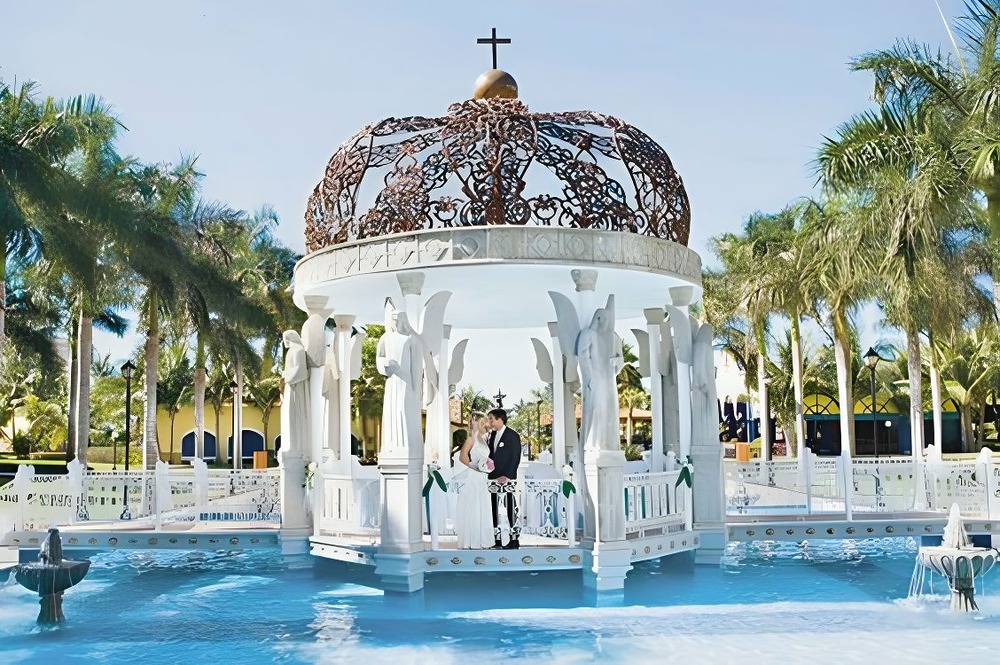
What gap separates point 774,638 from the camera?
957 centimetres

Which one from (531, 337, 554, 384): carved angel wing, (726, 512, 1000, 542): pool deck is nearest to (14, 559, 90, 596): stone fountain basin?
(531, 337, 554, 384): carved angel wing

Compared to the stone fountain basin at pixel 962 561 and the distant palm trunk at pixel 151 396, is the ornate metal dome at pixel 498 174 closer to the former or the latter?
the stone fountain basin at pixel 962 561

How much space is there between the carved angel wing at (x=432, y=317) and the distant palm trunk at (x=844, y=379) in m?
17.7

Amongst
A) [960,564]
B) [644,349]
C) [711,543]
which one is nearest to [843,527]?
[711,543]

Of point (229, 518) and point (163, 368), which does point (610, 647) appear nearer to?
point (229, 518)

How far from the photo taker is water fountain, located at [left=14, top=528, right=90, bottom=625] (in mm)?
10672

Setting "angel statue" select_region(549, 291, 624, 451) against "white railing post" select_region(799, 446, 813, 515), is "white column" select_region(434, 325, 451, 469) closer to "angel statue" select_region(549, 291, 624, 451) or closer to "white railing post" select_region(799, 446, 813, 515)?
"angel statue" select_region(549, 291, 624, 451)

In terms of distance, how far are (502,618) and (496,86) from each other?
7.37 metres

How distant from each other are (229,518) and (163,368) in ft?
127

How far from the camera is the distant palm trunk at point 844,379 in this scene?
90.8 feet

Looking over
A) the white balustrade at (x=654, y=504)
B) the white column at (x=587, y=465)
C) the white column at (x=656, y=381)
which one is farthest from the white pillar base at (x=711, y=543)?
the white column at (x=587, y=465)

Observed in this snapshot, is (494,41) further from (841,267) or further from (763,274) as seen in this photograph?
(763,274)

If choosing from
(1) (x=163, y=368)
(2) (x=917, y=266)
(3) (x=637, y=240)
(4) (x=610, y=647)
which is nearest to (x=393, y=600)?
(4) (x=610, y=647)

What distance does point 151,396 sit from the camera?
90.1 feet
